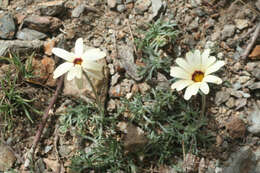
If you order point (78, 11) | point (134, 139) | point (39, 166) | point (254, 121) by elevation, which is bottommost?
point (39, 166)

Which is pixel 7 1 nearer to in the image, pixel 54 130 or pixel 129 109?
pixel 54 130

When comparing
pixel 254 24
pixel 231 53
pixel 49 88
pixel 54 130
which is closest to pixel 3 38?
pixel 49 88

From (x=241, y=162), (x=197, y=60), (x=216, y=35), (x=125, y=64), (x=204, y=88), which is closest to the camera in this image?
(x=204, y=88)

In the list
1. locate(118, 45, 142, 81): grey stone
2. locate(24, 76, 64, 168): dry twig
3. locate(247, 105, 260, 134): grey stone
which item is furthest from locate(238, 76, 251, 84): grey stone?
locate(24, 76, 64, 168): dry twig

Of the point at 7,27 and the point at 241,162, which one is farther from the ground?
the point at 7,27

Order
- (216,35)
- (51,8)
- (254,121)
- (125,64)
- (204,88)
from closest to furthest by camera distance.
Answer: (204,88), (254,121), (125,64), (216,35), (51,8)

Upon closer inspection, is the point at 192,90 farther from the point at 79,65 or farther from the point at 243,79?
the point at 243,79

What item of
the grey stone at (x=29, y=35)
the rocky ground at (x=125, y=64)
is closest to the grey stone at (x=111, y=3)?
the rocky ground at (x=125, y=64)

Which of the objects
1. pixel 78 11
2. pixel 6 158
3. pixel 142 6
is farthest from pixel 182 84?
pixel 6 158
